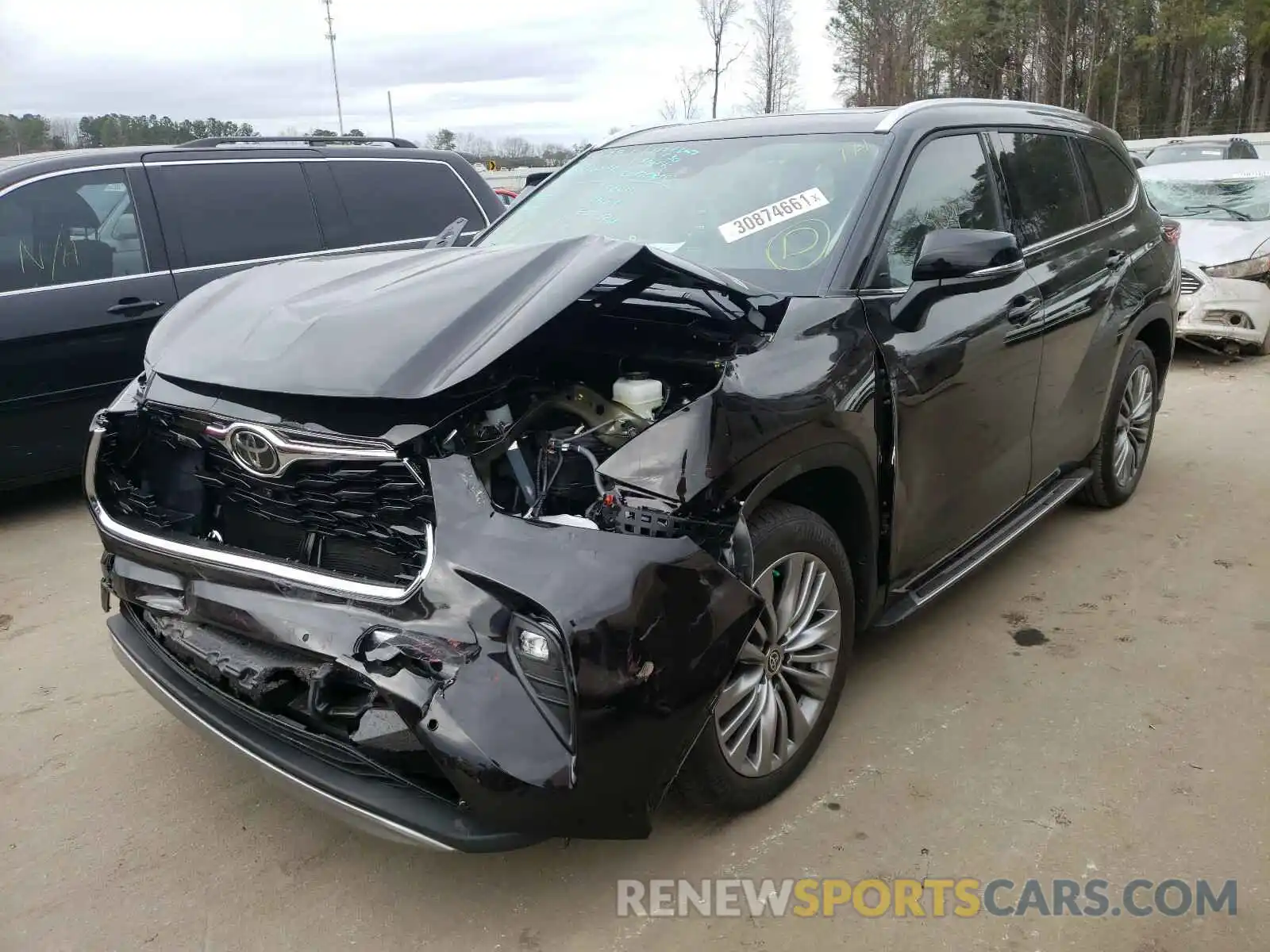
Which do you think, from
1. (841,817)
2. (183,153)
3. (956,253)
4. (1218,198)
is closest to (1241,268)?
(1218,198)

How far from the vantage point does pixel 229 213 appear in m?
5.85

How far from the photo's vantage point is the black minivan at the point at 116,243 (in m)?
5.05

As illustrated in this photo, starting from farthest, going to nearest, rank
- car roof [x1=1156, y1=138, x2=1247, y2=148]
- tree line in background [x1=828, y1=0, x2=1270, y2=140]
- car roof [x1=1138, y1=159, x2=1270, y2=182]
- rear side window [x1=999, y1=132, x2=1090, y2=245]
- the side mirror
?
tree line in background [x1=828, y1=0, x2=1270, y2=140], car roof [x1=1156, y1=138, x2=1247, y2=148], car roof [x1=1138, y1=159, x2=1270, y2=182], rear side window [x1=999, y1=132, x2=1090, y2=245], the side mirror

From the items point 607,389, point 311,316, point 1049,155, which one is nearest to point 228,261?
point 311,316

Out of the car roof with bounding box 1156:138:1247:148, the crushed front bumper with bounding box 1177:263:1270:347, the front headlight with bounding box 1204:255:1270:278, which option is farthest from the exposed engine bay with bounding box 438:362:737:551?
the car roof with bounding box 1156:138:1247:148

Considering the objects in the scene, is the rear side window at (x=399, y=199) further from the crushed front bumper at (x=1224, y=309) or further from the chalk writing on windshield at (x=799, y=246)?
the crushed front bumper at (x=1224, y=309)

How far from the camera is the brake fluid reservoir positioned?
2.41 meters

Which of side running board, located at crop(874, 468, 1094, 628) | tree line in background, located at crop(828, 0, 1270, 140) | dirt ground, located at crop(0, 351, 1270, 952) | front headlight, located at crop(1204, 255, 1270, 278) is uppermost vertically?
tree line in background, located at crop(828, 0, 1270, 140)

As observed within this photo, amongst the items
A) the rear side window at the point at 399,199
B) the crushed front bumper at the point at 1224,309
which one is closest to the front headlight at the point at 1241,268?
the crushed front bumper at the point at 1224,309

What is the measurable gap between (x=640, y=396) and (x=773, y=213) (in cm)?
109

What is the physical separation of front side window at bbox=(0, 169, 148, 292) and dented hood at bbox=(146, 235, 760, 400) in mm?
2908

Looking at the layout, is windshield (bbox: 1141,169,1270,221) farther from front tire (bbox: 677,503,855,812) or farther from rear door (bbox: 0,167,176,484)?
rear door (bbox: 0,167,176,484)

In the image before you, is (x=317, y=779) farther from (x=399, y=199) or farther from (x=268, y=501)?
(x=399, y=199)

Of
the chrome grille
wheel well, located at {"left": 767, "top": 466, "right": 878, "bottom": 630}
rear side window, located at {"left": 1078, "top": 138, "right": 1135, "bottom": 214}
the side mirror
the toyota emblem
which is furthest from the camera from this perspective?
rear side window, located at {"left": 1078, "top": 138, "right": 1135, "bottom": 214}
